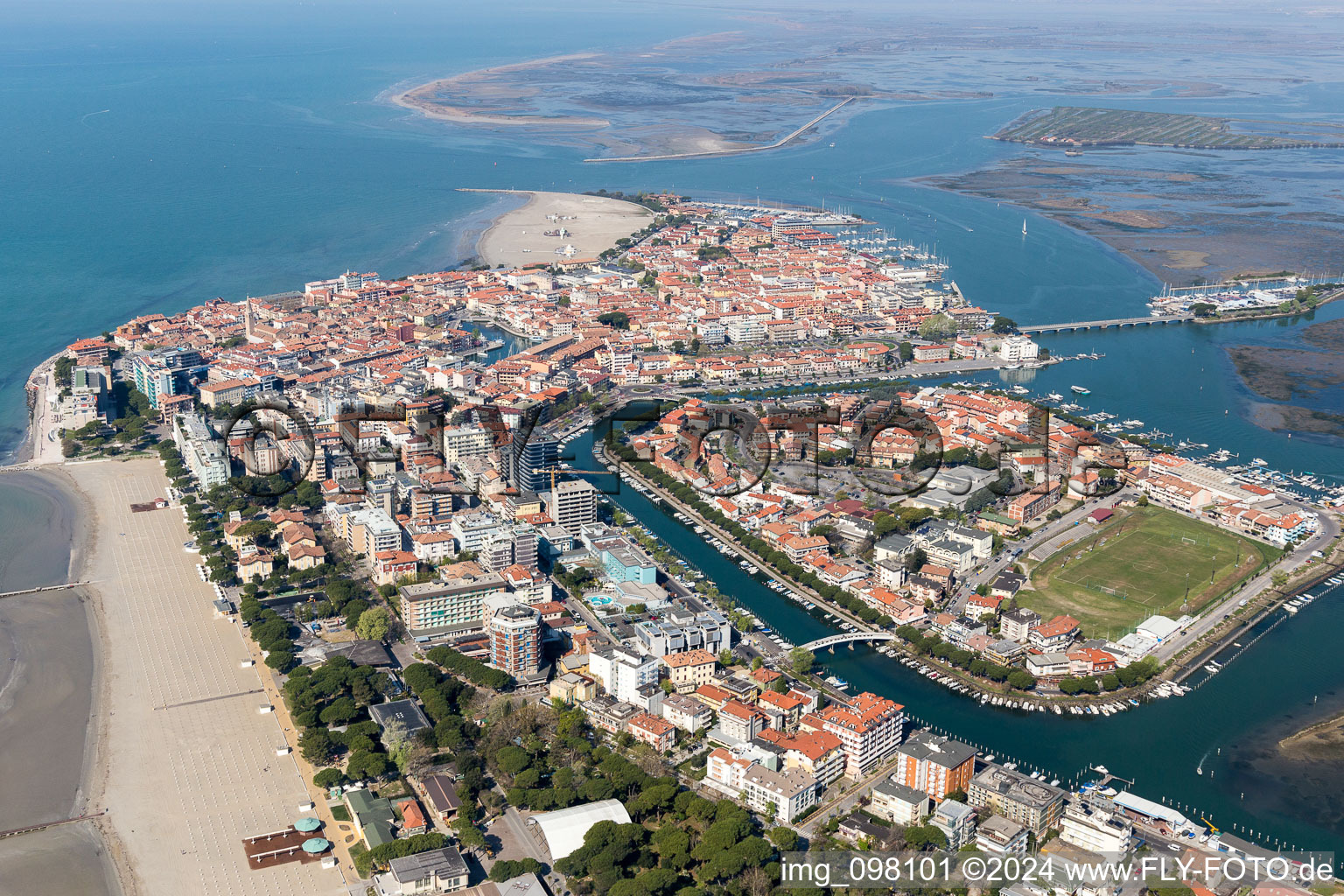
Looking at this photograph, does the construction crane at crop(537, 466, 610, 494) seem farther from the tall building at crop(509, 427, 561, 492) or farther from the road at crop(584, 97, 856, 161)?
the road at crop(584, 97, 856, 161)

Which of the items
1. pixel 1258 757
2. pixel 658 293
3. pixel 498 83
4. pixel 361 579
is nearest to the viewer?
pixel 1258 757

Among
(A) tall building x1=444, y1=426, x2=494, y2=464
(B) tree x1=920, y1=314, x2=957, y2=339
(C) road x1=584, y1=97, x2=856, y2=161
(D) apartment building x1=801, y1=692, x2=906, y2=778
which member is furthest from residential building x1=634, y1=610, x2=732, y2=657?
(C) road x1=584, y1=97, x2=856, y2=161

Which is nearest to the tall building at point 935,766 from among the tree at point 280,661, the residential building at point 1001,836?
the residential building at point 1001,836

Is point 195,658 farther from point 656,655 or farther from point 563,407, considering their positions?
point 563,407

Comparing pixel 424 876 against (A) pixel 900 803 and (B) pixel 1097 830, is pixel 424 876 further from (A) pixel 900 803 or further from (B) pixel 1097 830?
(B) pixel 1097 830

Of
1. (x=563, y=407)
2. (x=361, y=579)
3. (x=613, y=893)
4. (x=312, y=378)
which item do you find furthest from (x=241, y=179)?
(x=613, y=893)

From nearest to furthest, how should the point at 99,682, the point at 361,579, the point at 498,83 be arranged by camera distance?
the point at 99,682
the point at 361,579
the point at 498,83

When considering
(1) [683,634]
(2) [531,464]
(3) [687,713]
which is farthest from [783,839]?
(2) [531,464]
